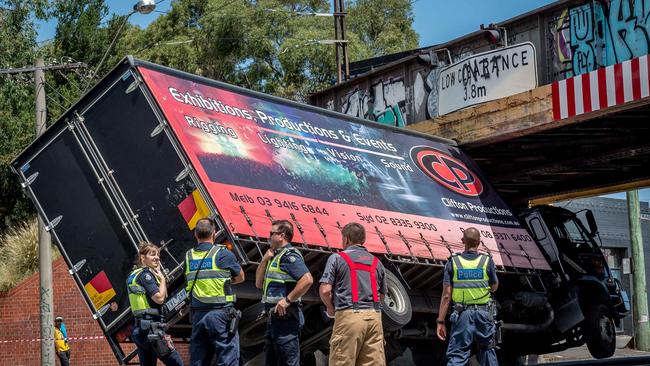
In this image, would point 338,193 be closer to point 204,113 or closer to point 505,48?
point 204,113

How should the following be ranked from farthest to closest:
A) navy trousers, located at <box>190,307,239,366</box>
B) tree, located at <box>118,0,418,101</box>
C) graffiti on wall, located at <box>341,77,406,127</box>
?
tree, located at <box>118,0,418,101</box>
graffiti on wall, located at <box>341,77,406,127</box>
navy trousers, located at <box>190,307,239,366</box>

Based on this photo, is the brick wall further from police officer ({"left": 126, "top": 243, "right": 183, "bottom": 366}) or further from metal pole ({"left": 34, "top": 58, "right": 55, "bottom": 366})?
police officer ({"left": 126, "top": 243, "right": 183, "bottom": 366})

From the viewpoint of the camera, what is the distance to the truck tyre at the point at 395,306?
1202 cm

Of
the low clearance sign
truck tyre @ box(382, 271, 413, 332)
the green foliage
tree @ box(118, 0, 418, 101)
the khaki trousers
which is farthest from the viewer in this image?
tree @ box(118, 0, 418, 101)

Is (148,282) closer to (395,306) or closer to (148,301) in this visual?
(148,301)

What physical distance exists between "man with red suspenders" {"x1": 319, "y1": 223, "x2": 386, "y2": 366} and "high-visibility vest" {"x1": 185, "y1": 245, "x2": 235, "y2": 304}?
37.5 inches

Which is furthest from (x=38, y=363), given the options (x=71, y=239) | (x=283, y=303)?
(x=283, y=303)

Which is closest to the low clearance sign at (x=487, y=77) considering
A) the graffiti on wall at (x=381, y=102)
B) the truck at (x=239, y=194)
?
the graffiti on wall at (x=381, y=102)

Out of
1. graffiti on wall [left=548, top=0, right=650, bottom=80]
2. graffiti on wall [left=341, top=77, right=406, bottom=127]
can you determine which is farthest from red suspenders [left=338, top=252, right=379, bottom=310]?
graffiti on wall [left=341, top=77, right=406, bottom=127]

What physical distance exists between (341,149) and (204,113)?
234 centimetres

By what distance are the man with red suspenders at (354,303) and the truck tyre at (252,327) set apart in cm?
222

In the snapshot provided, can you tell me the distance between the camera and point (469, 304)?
10328 mm

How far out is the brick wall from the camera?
22.0 meters

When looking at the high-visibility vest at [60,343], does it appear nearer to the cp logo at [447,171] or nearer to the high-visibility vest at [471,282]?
the cp logo at [447,171]
